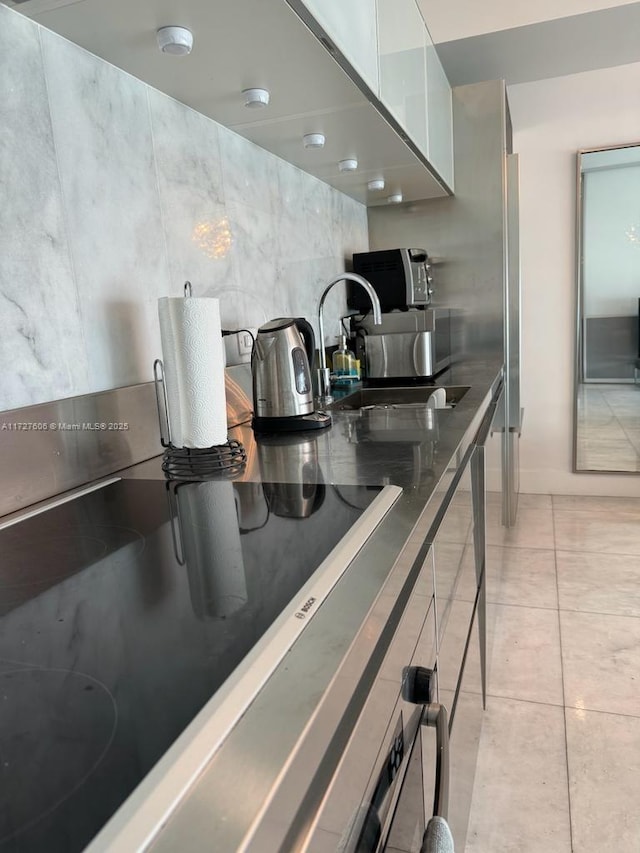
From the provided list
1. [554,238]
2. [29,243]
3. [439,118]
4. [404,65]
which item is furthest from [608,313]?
[29,243]

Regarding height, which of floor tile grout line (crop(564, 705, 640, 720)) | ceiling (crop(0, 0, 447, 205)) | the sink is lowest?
floor tile grout line (crop(564, 705, 640, 720))

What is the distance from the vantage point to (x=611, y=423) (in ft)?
11.5

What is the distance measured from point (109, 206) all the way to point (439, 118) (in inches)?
70.2

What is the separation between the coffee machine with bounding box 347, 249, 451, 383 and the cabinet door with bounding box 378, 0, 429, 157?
0.49 m

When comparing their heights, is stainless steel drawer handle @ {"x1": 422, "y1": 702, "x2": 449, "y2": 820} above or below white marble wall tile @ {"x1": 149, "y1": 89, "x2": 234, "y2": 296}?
below

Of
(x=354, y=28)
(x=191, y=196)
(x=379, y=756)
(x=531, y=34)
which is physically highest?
(x=531, y=34)

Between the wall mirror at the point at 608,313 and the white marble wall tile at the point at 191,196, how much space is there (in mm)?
2476

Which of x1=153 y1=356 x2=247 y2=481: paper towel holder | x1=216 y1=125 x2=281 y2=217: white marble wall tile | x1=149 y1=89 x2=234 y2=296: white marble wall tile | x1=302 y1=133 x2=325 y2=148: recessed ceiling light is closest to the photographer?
x1=153 y1=356 x2=247 y2=481: paper towel holder

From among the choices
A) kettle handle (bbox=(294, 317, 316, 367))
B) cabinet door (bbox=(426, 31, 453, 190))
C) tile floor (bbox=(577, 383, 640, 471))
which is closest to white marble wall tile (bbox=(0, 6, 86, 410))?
kettle handle (bbox=(294, 317, 316, 367))

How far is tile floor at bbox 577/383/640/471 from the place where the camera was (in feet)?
11.4

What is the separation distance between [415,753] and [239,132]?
156 centimetres

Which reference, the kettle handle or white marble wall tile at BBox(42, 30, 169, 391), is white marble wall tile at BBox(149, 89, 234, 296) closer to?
white marble wall tile at BBox(42, 30, 169, 391)

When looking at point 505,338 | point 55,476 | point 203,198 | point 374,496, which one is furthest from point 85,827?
point 505,338

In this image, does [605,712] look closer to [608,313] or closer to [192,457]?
[192,457]
